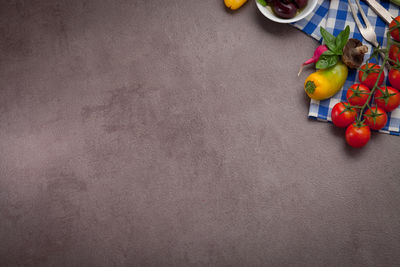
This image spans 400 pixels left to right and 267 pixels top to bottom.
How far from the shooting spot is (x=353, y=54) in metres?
0.91

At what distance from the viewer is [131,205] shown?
106 centimetres

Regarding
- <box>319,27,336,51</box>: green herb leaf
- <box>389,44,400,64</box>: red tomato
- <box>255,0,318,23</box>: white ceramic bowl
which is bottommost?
<box>389,44,400,64</box>: red tomato

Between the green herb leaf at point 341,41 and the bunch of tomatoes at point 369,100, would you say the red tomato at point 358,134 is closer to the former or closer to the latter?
the bunch of tomatoes at point 369,100

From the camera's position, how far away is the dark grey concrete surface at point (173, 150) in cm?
100

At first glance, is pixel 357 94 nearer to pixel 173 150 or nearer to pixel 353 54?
pixel 353 54

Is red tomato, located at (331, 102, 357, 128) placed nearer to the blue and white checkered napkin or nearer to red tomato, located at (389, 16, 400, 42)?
the blue and white checkered napkin

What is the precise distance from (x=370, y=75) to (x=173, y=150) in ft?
2.06

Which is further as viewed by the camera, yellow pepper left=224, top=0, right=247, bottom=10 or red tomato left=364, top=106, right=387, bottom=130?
yellow pepper left=224, top=0, right=247, bottom=10

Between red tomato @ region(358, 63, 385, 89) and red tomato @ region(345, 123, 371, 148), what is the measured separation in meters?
0.12

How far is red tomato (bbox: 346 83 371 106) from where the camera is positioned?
881 millimetres

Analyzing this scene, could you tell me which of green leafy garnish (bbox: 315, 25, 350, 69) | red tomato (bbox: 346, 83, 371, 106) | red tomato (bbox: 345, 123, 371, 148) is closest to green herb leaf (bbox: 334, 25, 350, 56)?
green leafy garnish (bbox: 315, 25, 350, 69)

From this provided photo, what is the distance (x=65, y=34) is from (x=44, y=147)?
40 cm

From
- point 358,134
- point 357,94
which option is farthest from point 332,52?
point 358,134

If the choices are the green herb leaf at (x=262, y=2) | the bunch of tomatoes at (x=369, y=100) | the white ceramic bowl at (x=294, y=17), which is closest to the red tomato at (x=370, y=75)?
the bunch of tomatoes at (x=369, y=100)
